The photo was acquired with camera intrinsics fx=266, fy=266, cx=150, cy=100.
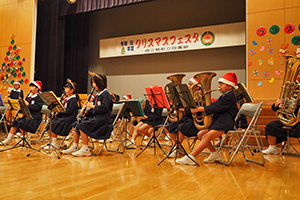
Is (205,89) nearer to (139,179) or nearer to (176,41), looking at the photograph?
(139,179)

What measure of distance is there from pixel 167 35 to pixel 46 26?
4888mm

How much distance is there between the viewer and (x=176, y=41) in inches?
378

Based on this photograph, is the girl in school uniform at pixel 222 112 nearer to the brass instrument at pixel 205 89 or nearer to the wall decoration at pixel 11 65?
the brass instrument at pixel 205 89

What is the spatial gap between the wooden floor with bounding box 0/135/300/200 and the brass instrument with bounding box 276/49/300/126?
2.85 ft

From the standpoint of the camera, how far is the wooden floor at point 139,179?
2.30 m

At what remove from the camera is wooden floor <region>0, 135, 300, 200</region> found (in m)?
2.30

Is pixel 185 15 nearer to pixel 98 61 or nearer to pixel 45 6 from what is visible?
pixel 98 61

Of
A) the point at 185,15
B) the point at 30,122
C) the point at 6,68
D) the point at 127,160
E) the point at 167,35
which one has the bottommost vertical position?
the point at 127,160

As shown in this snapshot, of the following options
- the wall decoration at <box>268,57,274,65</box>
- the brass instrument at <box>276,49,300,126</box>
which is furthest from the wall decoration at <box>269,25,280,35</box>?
the brass instrument at <box>276,49,300,126</box>

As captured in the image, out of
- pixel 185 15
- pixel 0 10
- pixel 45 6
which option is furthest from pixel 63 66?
pixel 185 15

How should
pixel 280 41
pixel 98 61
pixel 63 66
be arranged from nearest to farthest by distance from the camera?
pixel 280 41 < pixel 63 66 < pixel 98 61

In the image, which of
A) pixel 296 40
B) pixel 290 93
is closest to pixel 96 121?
pixel 290 93

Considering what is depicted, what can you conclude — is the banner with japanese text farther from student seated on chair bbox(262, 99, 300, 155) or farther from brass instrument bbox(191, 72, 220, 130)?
brass instrument bbox(191, 72, 220, 130)

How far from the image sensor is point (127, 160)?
402 centimetres
